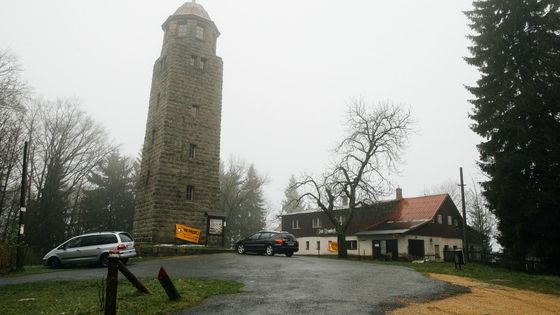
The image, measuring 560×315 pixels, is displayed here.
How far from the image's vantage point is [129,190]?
155 feet

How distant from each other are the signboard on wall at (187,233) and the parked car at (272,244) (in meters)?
3.70

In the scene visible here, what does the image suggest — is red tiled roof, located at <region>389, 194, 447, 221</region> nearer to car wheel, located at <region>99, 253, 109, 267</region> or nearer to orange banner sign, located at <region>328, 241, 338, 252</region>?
orange banner sign, located at <region>328, 241, 338, 252</region>

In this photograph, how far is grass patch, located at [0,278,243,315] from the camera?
8742 millimetres

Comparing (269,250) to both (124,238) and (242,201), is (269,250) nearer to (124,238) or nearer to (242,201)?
(124,238)

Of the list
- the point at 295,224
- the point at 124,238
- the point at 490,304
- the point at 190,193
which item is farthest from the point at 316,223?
the point at 490,304

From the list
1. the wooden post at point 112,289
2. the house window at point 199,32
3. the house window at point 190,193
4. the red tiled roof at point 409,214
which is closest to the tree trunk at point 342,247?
the red tiled roof at point 409,214

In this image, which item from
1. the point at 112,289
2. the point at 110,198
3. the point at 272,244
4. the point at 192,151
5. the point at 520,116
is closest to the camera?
the point at 112,289

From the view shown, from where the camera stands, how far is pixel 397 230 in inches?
1551

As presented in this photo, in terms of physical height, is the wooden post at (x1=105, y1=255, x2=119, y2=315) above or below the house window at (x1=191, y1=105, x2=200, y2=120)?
below

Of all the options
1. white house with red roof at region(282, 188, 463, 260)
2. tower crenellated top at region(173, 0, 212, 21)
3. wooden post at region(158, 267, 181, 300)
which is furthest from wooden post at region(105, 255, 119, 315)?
white house with red roof at region(282, 188, 463, 260)

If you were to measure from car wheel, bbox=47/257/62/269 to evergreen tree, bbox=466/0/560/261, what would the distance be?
22.5 metres

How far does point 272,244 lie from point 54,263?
11550 millimetres

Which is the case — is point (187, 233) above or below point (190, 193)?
below

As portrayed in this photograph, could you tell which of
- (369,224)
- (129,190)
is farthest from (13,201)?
(369,224)
